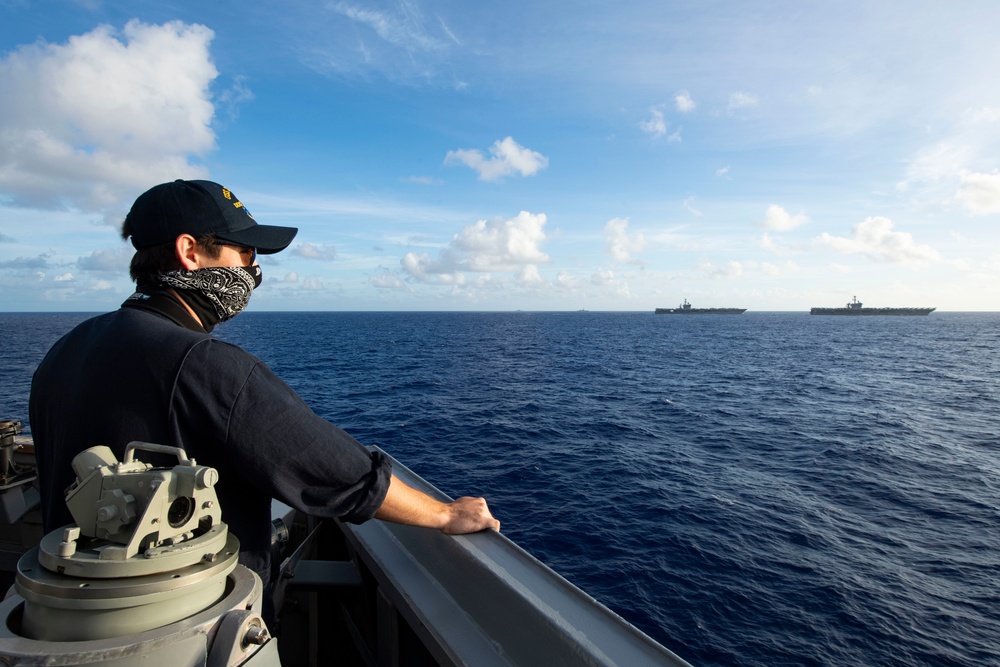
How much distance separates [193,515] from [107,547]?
0.16 meters

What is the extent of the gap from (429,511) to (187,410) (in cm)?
84

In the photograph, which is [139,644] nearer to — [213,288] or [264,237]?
[213,288]

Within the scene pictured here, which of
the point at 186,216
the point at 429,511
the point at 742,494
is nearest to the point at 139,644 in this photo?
the point at 429,511

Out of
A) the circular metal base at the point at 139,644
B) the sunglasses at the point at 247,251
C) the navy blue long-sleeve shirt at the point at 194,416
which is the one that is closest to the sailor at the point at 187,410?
the navy blue long-sleeve shirt at the point at 194,416

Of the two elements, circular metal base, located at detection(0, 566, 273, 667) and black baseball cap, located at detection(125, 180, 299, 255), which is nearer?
circular metal base, located at detection(0, 566, 273, 667)

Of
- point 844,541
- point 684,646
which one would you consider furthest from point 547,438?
point 684,646

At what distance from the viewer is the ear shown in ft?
5.47

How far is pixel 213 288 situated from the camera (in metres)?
1.75

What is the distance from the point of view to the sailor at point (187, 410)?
4.48ft

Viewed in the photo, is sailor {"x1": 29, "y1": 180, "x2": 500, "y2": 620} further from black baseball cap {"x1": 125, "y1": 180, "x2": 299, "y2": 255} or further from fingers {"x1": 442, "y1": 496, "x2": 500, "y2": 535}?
fingers {"x1": 442, "y1": 496, "x2": 500, "y2": 535}

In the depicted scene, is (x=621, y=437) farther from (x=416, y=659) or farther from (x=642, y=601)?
(x=416, y=659)

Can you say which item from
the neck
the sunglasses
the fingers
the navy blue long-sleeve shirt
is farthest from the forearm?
the sunglasses

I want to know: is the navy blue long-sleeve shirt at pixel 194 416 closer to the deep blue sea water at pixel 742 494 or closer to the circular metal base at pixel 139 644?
the circular metal base at pixel 139 644

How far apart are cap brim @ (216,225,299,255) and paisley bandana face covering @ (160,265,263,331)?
10 centimetres
